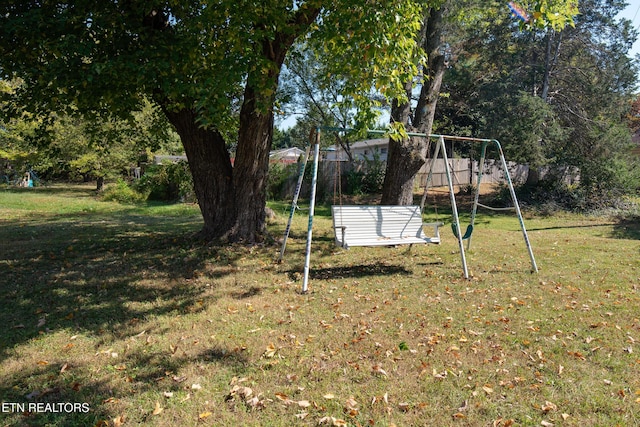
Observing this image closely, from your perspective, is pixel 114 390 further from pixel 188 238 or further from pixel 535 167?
pixel 535 167

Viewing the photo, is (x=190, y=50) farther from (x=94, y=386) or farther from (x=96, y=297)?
(x=94, y=386)

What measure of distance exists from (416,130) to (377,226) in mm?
2889

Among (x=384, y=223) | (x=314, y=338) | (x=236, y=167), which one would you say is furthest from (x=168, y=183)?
(x=314, y=338)

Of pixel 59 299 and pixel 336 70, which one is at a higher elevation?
pixel 336 70

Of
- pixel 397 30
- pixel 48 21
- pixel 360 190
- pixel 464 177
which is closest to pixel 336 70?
pixel 397 30

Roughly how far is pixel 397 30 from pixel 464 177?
17.7 meters

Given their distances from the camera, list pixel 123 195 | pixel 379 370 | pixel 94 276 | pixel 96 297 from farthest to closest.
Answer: pixel 123 195 → pixel 94 276 → pixel 96 297 → pixel 379 370

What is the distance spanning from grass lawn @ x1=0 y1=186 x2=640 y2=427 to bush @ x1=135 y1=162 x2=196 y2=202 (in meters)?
9.74

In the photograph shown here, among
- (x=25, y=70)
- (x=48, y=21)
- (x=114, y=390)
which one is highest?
(x=48, y=21)

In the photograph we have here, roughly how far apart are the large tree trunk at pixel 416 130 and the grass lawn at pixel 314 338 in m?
1.60

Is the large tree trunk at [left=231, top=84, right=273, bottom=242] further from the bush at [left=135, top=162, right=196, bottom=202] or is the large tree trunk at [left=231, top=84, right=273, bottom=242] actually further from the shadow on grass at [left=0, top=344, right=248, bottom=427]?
the bush at [left=135, top=162, right=196, bottom=202]

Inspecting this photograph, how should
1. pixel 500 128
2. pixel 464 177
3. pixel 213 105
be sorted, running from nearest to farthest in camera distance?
pixel 213 105 < pixel 500 128 < pixel 464 177

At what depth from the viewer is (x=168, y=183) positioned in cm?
1855

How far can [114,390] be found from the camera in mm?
3156
